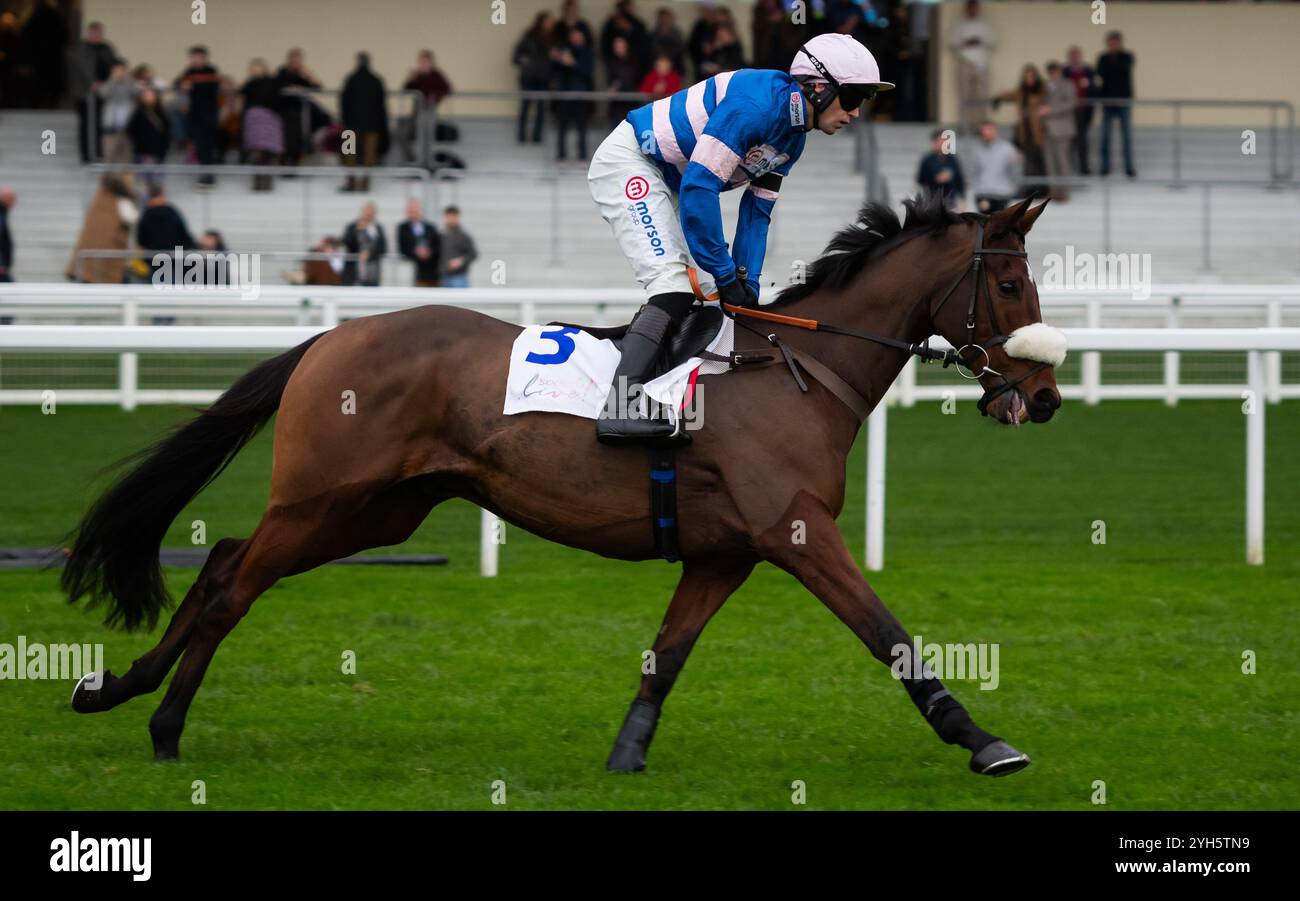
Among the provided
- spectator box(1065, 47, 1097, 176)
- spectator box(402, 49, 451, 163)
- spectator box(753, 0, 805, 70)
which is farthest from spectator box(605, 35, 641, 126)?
spectator box(1065, 47, 1097, 176)

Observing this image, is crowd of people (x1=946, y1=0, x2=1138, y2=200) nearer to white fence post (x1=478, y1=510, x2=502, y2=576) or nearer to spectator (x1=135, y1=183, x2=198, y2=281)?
spectator (x1=135, y1=183, x2=198, y2=281)

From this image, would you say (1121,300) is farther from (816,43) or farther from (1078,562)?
(816,43)

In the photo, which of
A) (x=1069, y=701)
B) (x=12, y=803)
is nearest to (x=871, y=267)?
(x=1069, y=701)

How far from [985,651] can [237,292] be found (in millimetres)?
7521

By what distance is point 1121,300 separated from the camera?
1296 cm

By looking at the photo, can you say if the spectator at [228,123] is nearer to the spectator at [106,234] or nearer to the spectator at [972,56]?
the spectator at [106,234]

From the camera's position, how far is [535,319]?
1177 centimetres

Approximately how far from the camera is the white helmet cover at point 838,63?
493cm

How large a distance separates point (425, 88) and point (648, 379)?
14.3 m

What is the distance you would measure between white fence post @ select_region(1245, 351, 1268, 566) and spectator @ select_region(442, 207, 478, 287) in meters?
8.45

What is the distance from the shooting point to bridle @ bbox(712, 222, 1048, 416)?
4.86 meters

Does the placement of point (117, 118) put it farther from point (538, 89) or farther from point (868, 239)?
point (868, 239)

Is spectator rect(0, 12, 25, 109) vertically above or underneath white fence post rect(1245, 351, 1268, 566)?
above

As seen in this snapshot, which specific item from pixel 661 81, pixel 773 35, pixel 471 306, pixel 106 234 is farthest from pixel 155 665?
pixel 773 35
